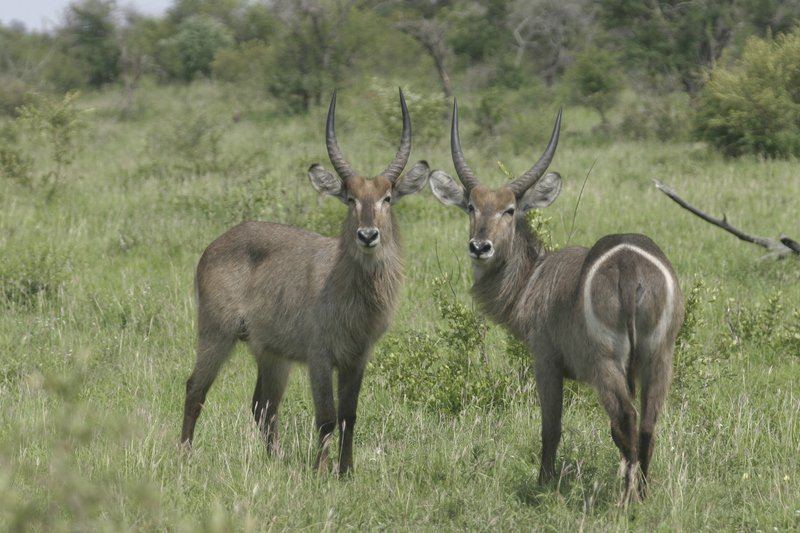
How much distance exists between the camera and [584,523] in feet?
9.75

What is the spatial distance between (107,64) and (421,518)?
31929mm

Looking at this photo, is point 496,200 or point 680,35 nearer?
point 496,200

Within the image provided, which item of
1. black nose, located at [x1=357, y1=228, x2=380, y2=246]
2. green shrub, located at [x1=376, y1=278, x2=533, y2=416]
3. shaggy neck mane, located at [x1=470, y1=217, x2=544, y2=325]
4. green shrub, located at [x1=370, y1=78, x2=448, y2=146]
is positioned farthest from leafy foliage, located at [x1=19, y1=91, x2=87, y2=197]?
shaggy neck mane, located at [x1=470, y1=217, x2=544, y2=325]

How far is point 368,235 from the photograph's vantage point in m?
3.64

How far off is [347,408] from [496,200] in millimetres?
1348

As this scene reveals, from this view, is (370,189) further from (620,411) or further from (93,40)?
(93,40)

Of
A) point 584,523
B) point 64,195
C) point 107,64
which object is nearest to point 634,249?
point 584,523

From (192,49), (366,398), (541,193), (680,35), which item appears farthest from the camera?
(192,49)

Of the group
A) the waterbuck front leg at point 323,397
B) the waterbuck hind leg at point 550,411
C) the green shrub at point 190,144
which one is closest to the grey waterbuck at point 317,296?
the waterbuck front leg at point 323,397

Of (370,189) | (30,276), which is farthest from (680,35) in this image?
(370,189)

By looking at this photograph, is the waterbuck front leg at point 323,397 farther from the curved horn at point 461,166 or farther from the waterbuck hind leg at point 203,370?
the curved horn at point 461,166

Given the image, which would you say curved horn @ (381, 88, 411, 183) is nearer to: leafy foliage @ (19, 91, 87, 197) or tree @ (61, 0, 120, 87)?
leafy foliage @ (19, 91, 87, 197)

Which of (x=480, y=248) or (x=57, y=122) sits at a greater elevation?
(x=57, y=122)

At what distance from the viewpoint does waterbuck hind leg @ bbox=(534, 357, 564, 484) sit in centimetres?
337
